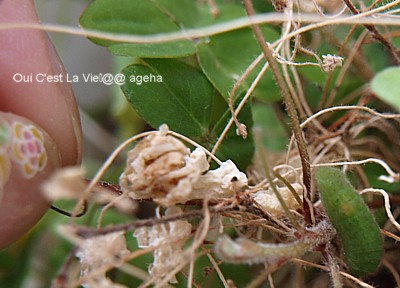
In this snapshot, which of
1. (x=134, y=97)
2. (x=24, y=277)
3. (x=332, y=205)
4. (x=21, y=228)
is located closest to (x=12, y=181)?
(x=21, y=228)

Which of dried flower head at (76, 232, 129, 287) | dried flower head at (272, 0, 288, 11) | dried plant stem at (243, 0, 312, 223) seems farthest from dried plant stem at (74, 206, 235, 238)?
dried flower head at (272, 0, 288, 11)

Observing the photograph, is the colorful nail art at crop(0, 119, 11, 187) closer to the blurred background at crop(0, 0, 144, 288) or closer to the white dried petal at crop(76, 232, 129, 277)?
the white dried petal at crop(76, 232, 129, 277)

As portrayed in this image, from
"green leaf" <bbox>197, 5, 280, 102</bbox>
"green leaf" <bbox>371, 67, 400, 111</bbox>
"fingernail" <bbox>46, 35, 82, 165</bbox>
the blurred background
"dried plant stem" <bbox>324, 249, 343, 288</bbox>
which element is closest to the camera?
"green leaf" <bbox>371, 67, 400, 111</bbox>

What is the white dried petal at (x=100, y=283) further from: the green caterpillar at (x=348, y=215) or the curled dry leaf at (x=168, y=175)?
the green caterpillar at (x=348, y=215)

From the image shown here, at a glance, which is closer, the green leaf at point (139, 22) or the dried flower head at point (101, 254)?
the dried flower head at point (101, 254)

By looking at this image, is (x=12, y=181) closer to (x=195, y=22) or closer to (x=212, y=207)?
(x=212, y=207)

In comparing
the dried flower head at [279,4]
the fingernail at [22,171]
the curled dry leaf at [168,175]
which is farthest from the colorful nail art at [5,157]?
the dried flower head at [279,4]

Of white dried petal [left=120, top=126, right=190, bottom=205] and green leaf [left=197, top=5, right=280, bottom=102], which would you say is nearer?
white dried petal [left=120, top=126, right=190, bottom=205]
